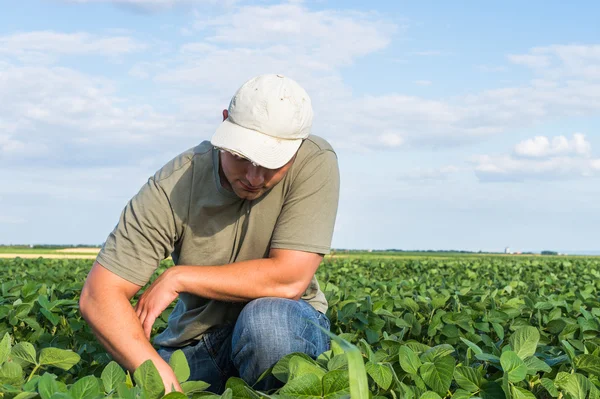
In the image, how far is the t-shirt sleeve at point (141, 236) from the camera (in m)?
2.83

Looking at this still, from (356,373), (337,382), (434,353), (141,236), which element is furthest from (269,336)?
(356,373)

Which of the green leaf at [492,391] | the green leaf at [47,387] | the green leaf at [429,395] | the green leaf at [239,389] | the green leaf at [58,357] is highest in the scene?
the green leaf at [429,395]

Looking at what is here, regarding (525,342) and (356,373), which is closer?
(356,373)

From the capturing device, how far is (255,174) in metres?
2.69

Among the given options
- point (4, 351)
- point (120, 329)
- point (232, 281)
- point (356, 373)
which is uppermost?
point (356, 373)

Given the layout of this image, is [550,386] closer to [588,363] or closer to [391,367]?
[588,363]

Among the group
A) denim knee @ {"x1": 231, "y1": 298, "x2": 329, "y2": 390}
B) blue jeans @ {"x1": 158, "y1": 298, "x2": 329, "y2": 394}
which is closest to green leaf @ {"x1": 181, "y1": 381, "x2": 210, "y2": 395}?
blue jeans @ {"x1": 158, "y1": 298, "x2": 329, "y2": 394}

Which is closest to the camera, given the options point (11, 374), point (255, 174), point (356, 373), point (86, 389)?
point (356, 373)

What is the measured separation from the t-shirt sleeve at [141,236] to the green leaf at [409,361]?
1275 mm

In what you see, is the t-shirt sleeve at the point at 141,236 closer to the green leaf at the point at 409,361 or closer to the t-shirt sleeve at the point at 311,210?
the t-shirt sleeve at the point at 311,210

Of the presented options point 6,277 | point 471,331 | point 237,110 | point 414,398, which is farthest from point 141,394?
point 6,277

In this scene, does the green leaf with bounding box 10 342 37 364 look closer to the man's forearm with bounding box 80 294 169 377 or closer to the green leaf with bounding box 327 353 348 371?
the man's forearm with bounding box 80 294 169 377

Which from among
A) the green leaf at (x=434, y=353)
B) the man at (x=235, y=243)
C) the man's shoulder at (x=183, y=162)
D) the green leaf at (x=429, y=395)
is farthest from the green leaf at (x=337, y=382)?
the man's shoulder at (x=183, y=162)

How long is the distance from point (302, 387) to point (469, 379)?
604 millimetres
